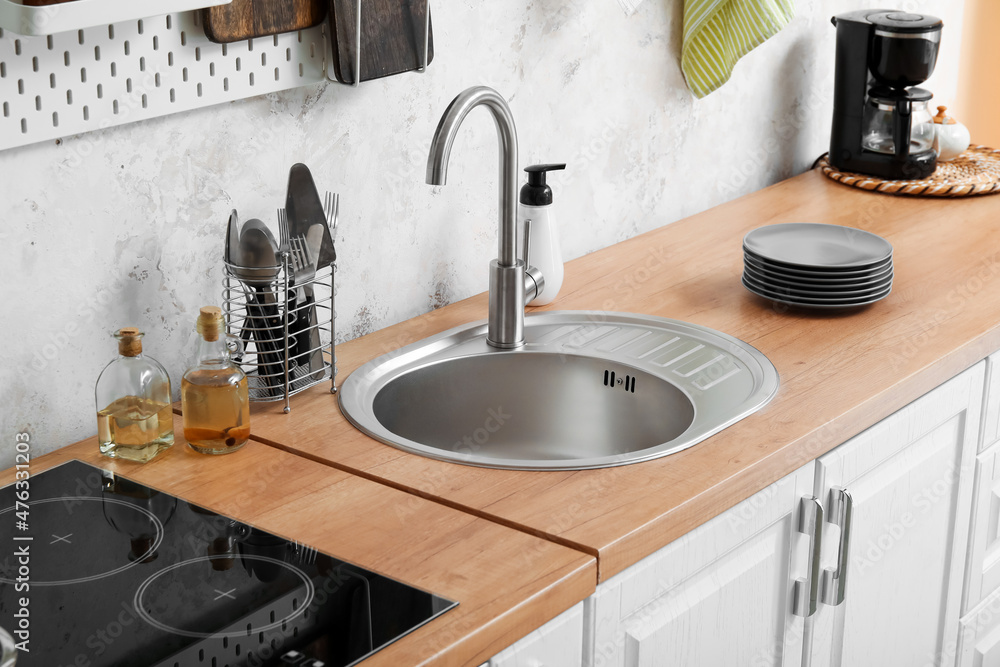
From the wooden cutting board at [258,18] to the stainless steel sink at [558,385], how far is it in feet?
1.48

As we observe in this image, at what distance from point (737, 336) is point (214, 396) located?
77 centimetres

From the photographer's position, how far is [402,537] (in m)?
1.10

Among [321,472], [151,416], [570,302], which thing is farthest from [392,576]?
[570,302]

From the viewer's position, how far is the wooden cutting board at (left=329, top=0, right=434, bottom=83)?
1437 millimetres

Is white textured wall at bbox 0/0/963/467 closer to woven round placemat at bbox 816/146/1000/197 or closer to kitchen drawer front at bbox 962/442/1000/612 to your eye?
woven round placemat at bbox 816/146/1000/197

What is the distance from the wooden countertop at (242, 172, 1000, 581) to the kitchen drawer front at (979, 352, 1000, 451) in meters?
0.05

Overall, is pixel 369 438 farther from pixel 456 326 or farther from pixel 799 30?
pixel 799 30

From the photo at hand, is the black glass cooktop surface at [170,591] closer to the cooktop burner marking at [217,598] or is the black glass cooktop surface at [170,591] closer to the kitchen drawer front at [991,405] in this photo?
the cooktop burner marking at [217,598]

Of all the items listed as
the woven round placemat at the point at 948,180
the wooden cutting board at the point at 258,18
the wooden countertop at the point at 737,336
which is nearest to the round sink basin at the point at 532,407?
the wooden countertop at the point at 737,336

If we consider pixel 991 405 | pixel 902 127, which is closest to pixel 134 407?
pixel 991 405

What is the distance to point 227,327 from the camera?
135 centimetres

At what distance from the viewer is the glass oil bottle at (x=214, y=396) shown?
48.7 inches

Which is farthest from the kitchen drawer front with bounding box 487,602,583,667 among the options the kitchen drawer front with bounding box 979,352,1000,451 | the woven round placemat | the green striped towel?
the woven round placemat

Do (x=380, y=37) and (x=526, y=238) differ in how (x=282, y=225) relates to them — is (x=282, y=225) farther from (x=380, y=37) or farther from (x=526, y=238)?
(x=526, y=238)
